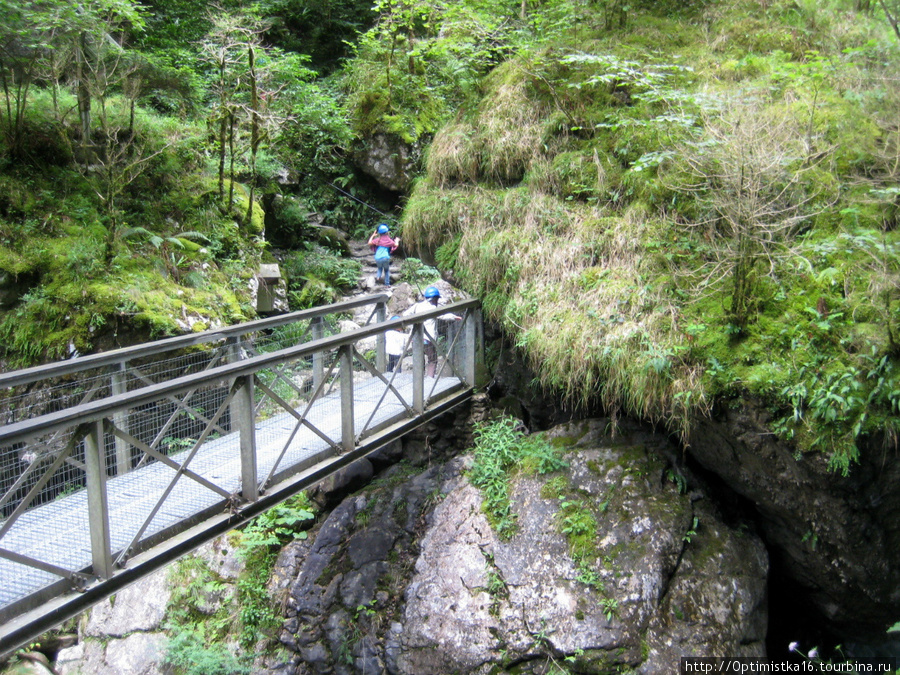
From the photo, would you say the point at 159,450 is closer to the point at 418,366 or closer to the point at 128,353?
the point at 128,353

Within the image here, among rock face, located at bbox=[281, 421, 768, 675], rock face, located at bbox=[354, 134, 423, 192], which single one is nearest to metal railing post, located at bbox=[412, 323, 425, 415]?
rock face, located at bbox=[281, 421, 768, 675]

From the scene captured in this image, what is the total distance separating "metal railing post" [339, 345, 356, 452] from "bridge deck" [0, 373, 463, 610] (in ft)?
0.48

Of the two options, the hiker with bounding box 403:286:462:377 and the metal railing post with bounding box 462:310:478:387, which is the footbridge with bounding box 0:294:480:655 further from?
the metal railing post with bounding box 462:310:478:387

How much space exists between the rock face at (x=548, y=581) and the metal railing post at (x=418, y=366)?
1010mm

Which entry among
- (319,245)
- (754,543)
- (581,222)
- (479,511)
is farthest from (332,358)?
(319,245)

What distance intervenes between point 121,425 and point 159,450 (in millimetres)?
414

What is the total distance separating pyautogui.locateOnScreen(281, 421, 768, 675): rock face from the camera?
15.3 feet

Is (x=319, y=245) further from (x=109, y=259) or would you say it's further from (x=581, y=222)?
(x=581, y=222)

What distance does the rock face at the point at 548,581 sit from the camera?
4664 millimetres

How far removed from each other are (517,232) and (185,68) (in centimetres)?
739

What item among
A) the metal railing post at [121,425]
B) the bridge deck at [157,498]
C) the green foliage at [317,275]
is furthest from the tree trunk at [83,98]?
the bridge deck at [157,498]

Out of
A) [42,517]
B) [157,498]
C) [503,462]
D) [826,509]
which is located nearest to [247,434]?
[157,498]

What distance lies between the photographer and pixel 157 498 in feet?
14.2

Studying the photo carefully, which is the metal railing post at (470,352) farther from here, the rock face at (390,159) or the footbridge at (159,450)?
the rock face at (390,159)
